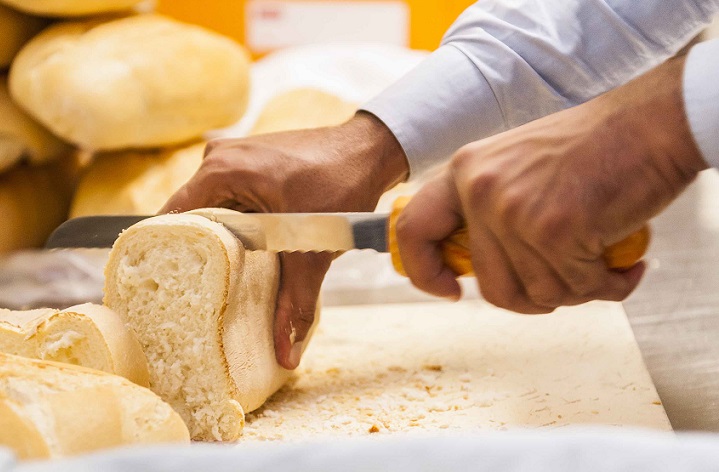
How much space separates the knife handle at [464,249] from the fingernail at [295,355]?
21 centimetres

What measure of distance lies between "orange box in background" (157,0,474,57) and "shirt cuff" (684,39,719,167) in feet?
5.41

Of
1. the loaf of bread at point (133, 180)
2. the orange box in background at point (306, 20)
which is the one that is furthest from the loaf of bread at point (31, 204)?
the orange box in background at point (306, 20)

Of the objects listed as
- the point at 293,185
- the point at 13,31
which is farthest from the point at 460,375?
the point at 13,31

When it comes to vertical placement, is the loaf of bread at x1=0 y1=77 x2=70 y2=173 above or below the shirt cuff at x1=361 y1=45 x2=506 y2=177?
below

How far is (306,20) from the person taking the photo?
2344mm

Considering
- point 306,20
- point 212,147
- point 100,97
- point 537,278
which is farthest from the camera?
point 306,20

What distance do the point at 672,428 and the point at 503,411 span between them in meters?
0.18

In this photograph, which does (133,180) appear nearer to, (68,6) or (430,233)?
(68,6)

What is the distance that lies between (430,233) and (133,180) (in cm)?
99

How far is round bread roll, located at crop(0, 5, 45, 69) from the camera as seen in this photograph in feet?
5.39

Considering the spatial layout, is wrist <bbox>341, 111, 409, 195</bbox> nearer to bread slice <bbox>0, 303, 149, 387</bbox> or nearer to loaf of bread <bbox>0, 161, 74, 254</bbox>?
bread slice <bbox>0, 303, 149, 387</bbox>

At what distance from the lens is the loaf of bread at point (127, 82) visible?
150cm

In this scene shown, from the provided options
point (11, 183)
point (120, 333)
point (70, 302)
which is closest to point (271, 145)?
point (120, 333)

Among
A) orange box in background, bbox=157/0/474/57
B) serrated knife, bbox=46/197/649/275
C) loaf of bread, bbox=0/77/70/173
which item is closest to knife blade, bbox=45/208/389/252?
serrated knife, bbox=46/197/649/275
